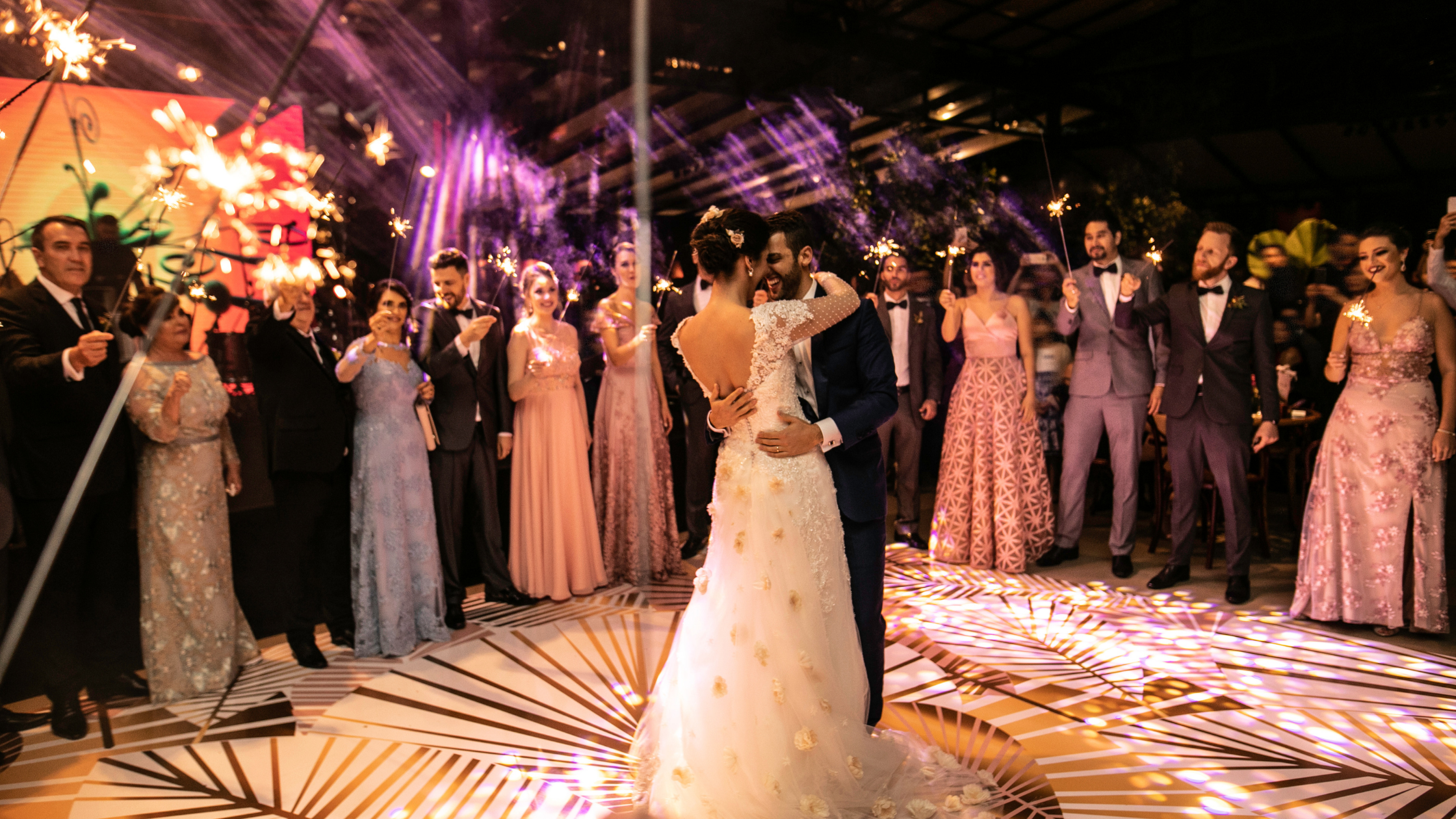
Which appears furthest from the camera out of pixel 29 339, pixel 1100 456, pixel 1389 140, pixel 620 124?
pixel 1389 140

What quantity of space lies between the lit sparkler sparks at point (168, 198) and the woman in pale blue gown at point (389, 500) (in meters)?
2.16

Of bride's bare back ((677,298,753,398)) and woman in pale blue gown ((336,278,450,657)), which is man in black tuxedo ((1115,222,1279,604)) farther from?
woman in pale blue gown ((336,278,450,657))

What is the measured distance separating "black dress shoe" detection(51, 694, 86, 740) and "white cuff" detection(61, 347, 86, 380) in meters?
1.16

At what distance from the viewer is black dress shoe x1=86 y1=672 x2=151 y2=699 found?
319cm

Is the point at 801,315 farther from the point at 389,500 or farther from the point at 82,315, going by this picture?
the point at 82,315

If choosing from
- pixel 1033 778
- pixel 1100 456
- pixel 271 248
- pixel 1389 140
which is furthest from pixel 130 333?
pixel 1389 140

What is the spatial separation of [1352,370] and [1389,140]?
7888mm

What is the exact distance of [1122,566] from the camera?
15.2 feet

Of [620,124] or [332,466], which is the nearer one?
[332,466]

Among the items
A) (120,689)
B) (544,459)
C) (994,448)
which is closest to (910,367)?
(994,448)

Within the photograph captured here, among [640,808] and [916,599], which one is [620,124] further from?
[640,808]

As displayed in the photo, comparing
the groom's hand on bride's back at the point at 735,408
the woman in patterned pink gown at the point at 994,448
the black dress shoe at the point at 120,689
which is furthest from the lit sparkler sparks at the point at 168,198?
the woman in patterned pink gown at the point at 994,448

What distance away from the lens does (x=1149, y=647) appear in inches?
140

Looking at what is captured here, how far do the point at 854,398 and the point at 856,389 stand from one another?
0.03 meters
